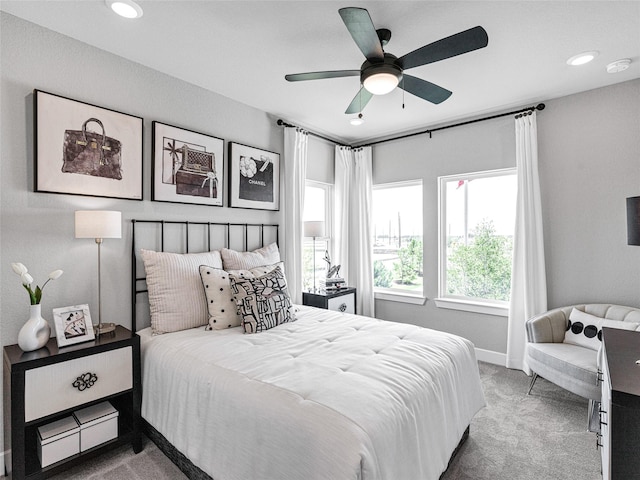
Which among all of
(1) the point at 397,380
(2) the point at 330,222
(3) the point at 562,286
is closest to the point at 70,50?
(1) the point at 397,380

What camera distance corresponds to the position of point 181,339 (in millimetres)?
2162

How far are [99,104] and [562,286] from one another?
4302 mm

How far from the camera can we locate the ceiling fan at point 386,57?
1.58 m

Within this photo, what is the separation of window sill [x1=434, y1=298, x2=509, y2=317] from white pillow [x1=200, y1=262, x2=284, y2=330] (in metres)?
2.59

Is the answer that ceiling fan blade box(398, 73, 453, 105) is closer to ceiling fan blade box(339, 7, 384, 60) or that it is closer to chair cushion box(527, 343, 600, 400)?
ceiling fan blade box(339, 7, 384, 60)

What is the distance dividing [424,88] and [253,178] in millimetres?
Result: 1877

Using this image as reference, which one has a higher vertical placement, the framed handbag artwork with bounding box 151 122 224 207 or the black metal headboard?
the framed handbag artwork with bounding box 151 122 224 207

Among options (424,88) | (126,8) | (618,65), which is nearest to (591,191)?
(618,65)

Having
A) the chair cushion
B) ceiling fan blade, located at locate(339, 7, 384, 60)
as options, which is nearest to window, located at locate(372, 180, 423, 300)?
the chair cushion

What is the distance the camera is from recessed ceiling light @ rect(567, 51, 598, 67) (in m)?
2.42

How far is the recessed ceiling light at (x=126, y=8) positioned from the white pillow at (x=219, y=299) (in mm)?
1660

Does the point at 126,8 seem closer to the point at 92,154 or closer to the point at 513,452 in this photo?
the point at 92,154

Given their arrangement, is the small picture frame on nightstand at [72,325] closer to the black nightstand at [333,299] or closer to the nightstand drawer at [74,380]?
the nightstand drawer at [74,380]

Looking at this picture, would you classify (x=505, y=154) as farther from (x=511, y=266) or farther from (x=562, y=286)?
(x=562, y=286)
